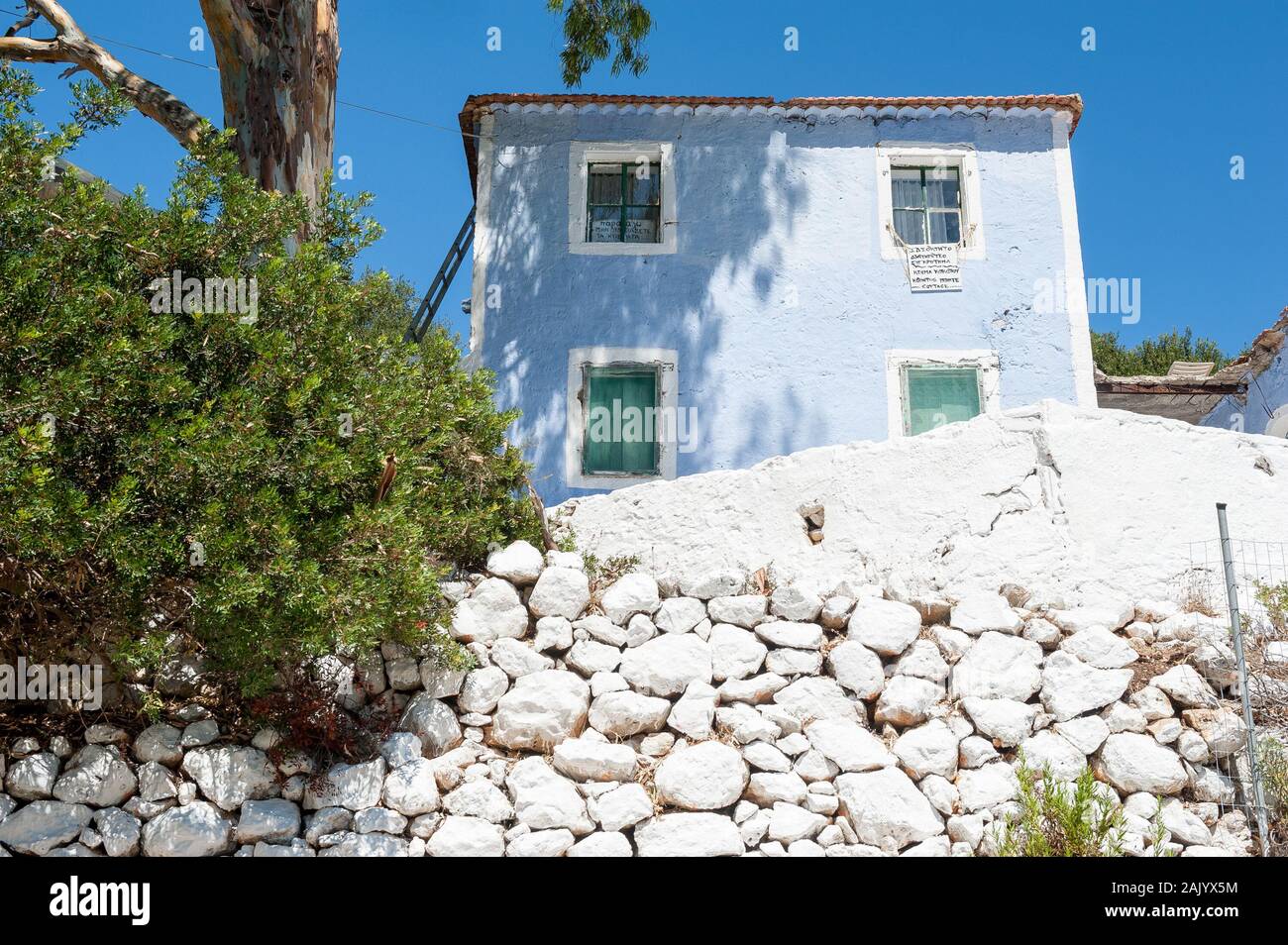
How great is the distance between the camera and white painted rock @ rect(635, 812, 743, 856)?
6.37 m

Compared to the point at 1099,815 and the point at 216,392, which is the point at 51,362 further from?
the point at 1099,815

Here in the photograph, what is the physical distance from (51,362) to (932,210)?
11003mm

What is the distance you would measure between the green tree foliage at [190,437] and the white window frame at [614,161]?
22.6ft

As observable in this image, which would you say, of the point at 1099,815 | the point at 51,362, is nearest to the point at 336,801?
the point at 51,362

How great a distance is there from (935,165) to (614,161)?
13.4 ft

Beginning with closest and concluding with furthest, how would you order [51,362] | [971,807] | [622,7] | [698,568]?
[51,362], [971,807], [698,568], [622,7]

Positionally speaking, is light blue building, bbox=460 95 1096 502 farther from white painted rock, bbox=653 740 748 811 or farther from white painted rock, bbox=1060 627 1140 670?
white painted rock, bbox=653 740 748 811

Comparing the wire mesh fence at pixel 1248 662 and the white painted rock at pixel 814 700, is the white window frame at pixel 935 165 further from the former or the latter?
the white painted rock at pixel 814 700

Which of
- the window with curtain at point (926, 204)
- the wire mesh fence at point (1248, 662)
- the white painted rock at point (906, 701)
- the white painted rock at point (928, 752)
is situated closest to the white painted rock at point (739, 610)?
the white painted rock at point (906, 701)

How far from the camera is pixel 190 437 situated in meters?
5.81

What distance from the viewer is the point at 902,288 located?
44.9ft

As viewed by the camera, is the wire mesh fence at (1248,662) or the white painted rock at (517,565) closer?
the wire mesh fence at (1248,662)

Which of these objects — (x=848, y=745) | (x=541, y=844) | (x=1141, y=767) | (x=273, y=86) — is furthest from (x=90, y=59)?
(x=1141, y=767)

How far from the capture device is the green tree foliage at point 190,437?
5.68m
